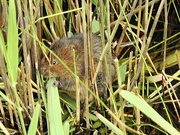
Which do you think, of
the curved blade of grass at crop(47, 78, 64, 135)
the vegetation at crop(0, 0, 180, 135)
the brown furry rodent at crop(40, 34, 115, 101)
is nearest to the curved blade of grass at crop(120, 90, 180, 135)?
the vegetation at crop(0, 0, 180, 135)

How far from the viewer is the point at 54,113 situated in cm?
173

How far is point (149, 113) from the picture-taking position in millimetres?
1372

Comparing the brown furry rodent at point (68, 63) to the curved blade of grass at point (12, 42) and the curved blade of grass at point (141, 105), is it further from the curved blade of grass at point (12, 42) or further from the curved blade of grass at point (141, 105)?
the curved blade of grass at point (141, 105)

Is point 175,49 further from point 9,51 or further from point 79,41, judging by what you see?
point 9,51

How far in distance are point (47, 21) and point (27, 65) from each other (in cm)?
67

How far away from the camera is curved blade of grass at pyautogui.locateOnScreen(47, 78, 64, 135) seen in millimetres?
1656

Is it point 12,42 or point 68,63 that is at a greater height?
point 12,42

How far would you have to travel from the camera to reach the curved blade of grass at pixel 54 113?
5.43 ft

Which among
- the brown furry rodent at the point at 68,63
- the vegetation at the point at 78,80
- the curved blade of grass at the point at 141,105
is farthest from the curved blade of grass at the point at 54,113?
the curved blade of grass at the point at 141,105

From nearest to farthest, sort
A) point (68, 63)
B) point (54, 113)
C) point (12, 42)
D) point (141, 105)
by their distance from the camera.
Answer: point (141, 105) < point (12, 42) < point (54, 113) < point (68, 63)

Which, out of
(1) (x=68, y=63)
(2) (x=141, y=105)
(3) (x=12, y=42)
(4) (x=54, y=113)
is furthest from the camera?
(1) (x=68, y=63)

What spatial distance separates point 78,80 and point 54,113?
17 centimetres

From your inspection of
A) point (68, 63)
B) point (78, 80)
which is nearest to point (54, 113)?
point (78, 80)

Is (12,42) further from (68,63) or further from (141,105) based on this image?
(68,63)
